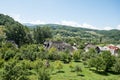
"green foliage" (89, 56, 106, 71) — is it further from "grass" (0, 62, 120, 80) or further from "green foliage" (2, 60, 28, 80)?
"green foliage" (2, 60, 28, 80)

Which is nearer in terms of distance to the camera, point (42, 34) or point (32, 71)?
point (32, 71)

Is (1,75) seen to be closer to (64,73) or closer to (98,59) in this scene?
(64,73)

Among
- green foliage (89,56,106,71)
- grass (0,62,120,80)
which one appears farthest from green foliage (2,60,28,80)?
green foliage (89,56,106,71)

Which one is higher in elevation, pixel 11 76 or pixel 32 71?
pixel 11 76

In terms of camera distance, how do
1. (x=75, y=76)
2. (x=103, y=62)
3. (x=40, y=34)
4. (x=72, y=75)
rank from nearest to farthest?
(x=75, y=76), (x=72, y=75), (x=103, y=62), (x=40, y=34)

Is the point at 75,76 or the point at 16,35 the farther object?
the point at 16,35

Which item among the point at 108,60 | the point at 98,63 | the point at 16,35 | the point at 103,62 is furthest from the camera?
the point at 16,35

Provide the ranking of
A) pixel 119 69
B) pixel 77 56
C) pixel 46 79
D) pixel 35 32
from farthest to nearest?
pixel 35 32 < pixel 77 56 < pixel 119 69 < pixel 46 79

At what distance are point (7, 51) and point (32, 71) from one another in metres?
14.7

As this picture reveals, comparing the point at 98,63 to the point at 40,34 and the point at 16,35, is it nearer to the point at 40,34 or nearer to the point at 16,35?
the point at 16,35

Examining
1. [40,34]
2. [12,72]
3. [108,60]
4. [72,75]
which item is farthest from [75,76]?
[40,34]

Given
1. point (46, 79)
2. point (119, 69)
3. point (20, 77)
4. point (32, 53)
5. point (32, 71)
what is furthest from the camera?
point (32, 53)

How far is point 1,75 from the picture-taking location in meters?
32.1

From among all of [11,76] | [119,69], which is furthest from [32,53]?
[11,76]
